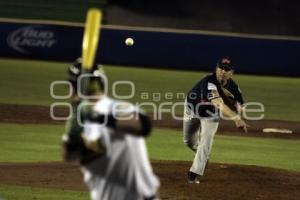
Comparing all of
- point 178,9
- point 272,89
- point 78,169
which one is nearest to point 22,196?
point 78,169

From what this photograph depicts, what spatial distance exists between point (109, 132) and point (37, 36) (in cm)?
2545

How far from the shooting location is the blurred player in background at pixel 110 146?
4973mm

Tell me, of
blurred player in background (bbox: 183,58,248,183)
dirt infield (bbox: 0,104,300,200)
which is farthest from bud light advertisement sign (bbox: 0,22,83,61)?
blurred player in background (bbox: 183,58,248,183)

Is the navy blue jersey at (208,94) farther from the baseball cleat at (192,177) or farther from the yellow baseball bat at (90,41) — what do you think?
the yellow baseball bat at (90,41)

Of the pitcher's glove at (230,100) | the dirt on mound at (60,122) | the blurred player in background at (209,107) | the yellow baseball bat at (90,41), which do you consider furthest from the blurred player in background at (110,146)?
the dirt on mound at (60,122)

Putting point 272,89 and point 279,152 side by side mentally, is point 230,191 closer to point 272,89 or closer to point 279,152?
point 279,152

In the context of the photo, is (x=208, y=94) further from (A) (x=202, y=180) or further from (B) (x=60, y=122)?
(B) (x=60, y=122)

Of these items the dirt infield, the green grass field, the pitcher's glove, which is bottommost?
the dirt infield

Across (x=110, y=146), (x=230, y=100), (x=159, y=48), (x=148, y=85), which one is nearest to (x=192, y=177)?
(x=230, y=100)

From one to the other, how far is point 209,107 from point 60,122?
8200mm

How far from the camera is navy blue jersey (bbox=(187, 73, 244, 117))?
11.0m

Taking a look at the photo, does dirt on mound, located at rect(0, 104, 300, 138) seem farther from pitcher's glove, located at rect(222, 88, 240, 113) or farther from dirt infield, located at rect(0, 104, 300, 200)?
pitcher's glove, located at rect(222, 88, 240, 113)

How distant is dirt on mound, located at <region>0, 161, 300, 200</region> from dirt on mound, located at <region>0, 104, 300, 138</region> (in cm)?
555

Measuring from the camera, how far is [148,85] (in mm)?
25750
